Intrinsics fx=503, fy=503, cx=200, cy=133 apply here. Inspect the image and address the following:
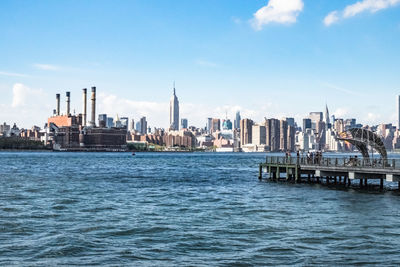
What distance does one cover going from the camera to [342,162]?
5541 centimetres

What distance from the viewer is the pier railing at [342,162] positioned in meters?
47.8

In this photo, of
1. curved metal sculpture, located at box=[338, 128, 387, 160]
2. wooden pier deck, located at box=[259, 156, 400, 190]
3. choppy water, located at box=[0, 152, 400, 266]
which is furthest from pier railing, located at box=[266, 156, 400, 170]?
choppy water, located at box=[0, 152, 400, 266]

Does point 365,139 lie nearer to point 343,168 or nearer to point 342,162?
point 342,162

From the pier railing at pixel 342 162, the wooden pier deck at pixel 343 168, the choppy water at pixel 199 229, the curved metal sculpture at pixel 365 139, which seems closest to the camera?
the choppy water at pixel 199 229

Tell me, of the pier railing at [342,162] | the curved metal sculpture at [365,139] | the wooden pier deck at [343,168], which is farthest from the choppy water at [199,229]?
the curved metal sculpture at [365,139]

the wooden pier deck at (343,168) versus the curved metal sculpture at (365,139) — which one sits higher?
the curved metal sculpture at (365,139)

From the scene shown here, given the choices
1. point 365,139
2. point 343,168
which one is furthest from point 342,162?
point 343,168

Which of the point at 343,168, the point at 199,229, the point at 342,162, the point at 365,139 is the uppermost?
the point at 365,139

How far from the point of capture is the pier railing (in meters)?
47.8

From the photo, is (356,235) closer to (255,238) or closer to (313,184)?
(255,238)

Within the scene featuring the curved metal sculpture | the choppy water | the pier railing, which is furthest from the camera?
the curved metal sculpture

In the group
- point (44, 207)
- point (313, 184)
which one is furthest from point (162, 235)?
point (313, 184)

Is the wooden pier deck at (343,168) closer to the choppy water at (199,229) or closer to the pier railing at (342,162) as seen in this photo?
the pier railing at (342,162)

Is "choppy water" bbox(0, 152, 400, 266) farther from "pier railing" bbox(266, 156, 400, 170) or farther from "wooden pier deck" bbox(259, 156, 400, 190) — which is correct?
"pier railing" bbox(266, 156, 400, 170)
